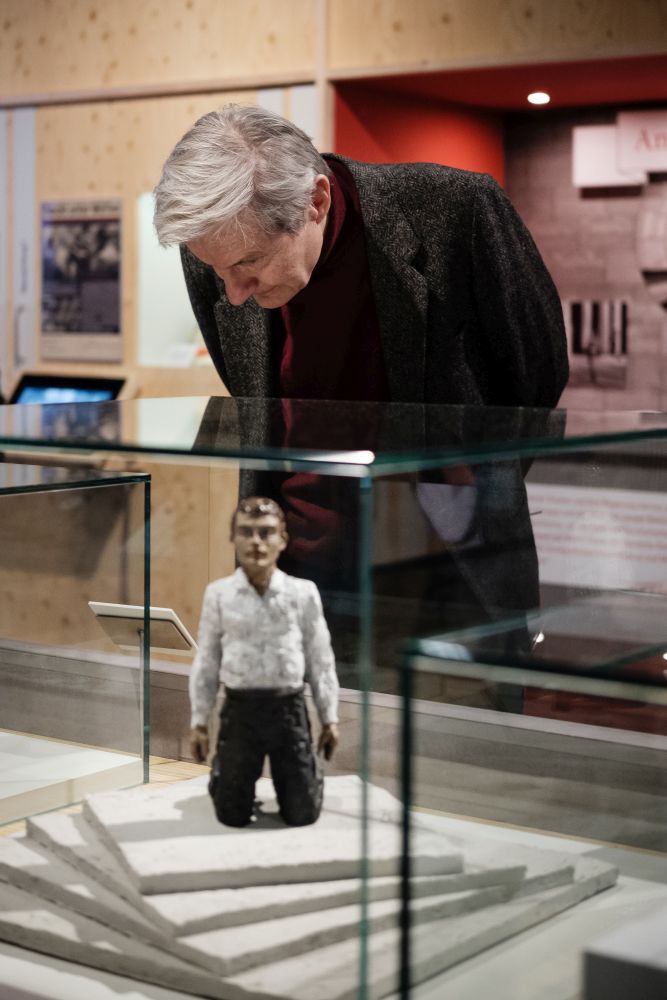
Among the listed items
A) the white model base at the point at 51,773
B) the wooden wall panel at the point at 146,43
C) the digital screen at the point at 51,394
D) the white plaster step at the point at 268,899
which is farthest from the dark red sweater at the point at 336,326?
the digital screen at the point at 51,394

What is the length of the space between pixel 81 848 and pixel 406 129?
138 inches

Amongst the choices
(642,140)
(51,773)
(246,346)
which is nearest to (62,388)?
(642,140)

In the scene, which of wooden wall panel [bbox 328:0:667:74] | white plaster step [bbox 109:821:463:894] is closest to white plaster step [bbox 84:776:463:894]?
white plaster step [bbox 109:821:463:894]

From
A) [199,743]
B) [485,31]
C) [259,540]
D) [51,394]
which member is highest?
[485,31]

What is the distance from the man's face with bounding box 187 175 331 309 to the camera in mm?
1769

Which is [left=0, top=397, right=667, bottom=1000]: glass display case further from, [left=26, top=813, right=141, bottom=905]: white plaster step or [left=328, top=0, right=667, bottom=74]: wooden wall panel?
[left=328, top=0, right=667, bottom=74]: wooden wall panel

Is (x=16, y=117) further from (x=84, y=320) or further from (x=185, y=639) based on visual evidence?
(x=185, y=639)

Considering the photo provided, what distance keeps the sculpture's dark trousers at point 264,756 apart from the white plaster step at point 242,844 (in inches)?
0.4

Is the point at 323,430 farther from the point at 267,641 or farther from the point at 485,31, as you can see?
the point at 485,31

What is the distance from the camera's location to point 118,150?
4789mm

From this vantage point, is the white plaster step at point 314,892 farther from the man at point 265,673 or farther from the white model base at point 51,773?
the white model base at point 51,773

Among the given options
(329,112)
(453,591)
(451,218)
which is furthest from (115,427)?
(329,112)

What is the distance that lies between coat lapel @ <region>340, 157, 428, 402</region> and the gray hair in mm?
261

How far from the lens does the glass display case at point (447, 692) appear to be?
3.54 ft
